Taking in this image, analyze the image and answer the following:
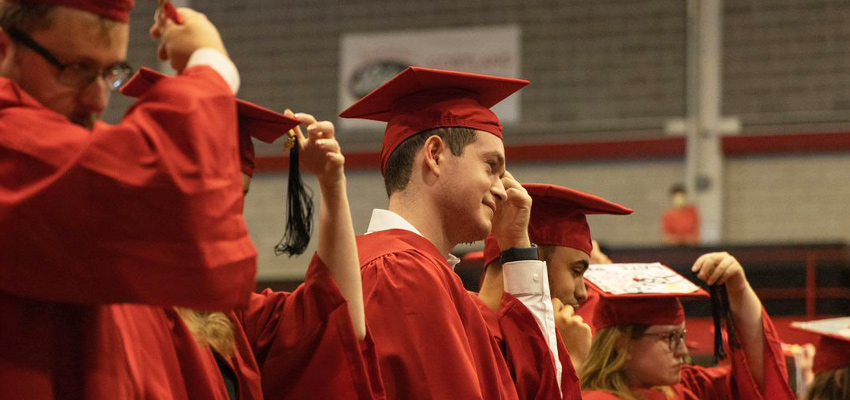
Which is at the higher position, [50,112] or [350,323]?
[50,112]

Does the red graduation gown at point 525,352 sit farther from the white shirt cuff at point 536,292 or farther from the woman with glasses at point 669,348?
the woman with glasses at point 669,348

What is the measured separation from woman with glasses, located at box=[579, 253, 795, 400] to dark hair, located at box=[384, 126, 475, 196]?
4.36 ft

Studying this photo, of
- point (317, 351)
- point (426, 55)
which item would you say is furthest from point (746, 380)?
point (426, 55)

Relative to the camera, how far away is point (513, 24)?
13703 millimetres

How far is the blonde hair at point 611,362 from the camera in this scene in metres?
3.77

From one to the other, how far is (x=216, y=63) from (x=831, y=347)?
343 cm

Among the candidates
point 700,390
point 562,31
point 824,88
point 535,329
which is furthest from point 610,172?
point 535,329

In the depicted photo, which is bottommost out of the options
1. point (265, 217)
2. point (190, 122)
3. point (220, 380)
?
point (265, 217)

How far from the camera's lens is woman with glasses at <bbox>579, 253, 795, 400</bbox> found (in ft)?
12.4

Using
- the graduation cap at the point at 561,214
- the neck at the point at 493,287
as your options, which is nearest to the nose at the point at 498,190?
the neck at the point at 493,287

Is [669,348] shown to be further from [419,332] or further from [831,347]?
[419,332]

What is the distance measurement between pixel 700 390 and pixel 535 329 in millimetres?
1491

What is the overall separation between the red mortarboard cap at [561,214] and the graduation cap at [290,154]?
1277mm

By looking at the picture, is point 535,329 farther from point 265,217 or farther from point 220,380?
point 265,217
